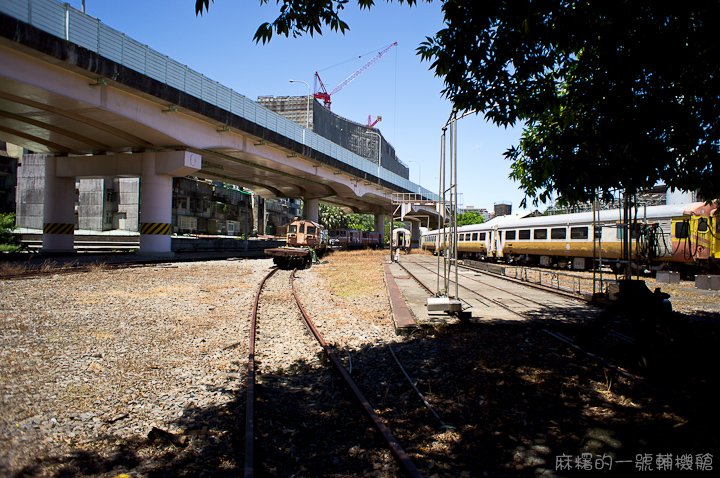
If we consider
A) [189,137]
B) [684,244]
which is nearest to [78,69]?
[189,137]

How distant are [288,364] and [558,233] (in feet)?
66.9

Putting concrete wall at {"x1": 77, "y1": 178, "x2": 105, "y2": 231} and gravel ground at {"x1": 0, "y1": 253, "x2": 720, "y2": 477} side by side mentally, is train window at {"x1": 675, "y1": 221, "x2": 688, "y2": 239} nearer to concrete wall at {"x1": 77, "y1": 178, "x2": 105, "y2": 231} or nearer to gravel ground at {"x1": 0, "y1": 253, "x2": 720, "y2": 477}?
gravel ground at {"x1": 0, "y1": 253, "x2": 720, "y2": 477}

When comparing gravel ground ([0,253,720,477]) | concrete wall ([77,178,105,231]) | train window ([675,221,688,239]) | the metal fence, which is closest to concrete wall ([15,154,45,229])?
concrete wall ([77,178,105,231])

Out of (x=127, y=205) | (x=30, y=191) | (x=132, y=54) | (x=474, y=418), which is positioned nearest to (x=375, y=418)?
(x=474, y=418)

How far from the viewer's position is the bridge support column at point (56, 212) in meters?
27.6

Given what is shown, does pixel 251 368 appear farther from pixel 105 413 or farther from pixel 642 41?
pixel 642 41

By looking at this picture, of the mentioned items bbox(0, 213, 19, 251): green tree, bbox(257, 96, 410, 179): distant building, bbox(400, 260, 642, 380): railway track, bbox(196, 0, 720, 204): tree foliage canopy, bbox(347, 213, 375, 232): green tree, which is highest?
bbox(257, 96, 410, 179): distant building

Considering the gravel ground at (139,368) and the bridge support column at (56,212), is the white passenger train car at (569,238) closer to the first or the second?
the gravel ground at (139,368)

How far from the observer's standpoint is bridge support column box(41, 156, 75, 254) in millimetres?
27641

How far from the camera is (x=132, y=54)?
763 inches

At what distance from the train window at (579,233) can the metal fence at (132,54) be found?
19.7m

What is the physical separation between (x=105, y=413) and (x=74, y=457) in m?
0.93

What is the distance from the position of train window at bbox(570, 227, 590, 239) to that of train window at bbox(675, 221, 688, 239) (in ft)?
13.7

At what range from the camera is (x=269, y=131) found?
2891 cm
